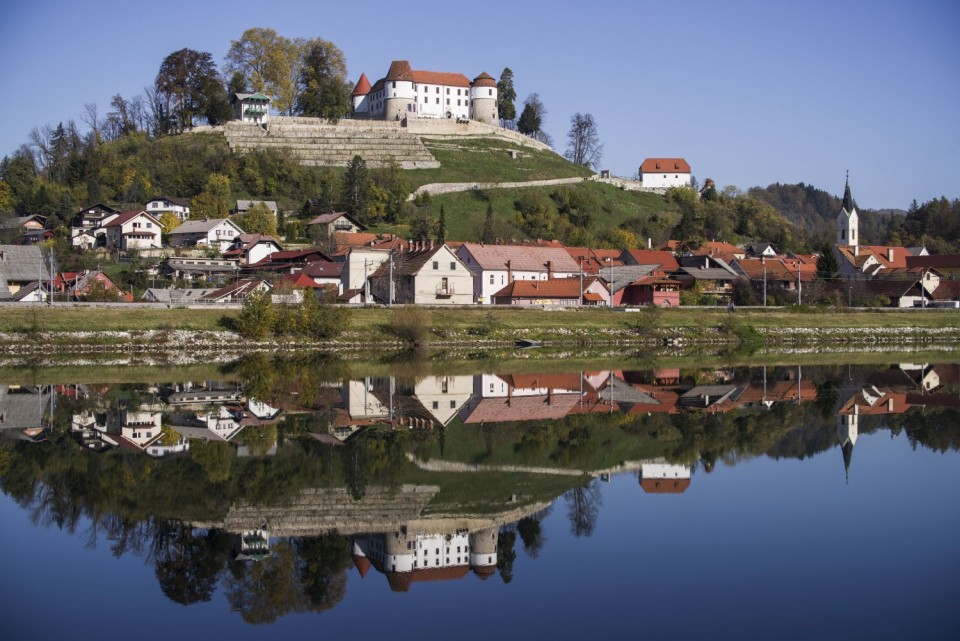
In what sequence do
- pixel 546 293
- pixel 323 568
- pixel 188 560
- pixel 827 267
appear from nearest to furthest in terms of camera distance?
pixel 323 568 → pixel 188 560 → pixel 546 293 → pixel 827 267

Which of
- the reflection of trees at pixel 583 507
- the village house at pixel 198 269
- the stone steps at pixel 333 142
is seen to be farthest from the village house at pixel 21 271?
the reflection of trees at pixel 583 507

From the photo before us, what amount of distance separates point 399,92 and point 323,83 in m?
9.35

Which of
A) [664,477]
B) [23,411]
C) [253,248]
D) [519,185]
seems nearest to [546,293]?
[253,248]

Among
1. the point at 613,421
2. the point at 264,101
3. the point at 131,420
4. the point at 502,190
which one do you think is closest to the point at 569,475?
the point at 613,421

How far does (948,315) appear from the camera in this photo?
208 feet

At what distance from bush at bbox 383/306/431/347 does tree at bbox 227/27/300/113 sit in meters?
58.2

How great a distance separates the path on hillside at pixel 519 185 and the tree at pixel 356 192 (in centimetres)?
642

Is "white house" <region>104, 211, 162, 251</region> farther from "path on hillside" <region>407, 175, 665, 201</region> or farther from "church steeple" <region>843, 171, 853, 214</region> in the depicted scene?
"church steeple" <region>843, 171, 853, 214</region>

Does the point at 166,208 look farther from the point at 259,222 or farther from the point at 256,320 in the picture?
the point at 256,320

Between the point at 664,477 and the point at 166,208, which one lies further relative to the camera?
the point at 166,208

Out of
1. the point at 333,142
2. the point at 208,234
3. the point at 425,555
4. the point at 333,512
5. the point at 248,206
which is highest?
the point at 333,142

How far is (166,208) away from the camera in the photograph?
3147 inches

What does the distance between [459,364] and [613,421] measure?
16349 millimetres

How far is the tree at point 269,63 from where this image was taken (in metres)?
101
